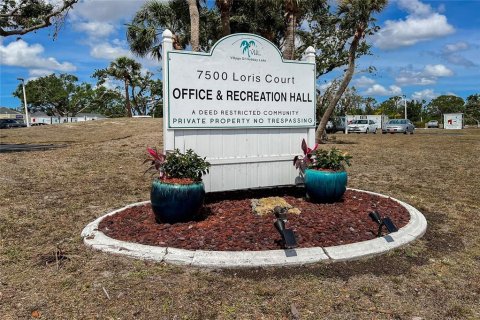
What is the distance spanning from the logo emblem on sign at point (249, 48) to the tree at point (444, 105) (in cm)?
8846

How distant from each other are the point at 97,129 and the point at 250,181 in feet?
75.0

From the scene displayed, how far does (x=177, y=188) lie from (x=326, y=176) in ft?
6.85

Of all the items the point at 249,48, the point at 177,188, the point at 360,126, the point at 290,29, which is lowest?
the point at 177,188

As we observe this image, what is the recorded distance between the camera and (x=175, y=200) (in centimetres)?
431

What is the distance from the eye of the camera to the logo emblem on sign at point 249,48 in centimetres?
522

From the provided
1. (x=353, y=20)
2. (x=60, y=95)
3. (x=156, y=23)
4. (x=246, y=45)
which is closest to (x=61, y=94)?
(x=60, y=95)

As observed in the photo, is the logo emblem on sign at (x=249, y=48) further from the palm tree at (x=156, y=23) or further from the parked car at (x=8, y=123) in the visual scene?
the parked car at (x=8, y=123)

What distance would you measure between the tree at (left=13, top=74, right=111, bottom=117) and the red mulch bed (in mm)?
66540

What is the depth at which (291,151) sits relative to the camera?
5.81m

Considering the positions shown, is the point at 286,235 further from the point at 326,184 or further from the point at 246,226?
the point at 326,184

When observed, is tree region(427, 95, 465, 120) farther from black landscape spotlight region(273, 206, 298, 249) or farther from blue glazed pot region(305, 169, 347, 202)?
black landscape spotlight region(273, 206, 298, 249)

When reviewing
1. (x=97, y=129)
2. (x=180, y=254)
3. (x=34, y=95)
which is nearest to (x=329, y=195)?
(x=180, y=254)

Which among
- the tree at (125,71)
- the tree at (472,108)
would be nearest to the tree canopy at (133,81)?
the tree at (125,71)

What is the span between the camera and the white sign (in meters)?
4.86
